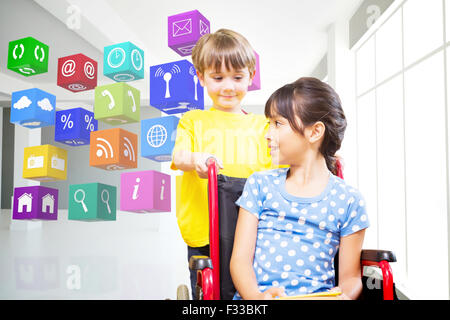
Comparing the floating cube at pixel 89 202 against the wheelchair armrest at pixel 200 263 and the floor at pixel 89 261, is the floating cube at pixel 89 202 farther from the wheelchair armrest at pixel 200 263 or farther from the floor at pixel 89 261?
the wheelchair armrest at pixel 200 263

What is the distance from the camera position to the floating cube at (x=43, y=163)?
7.88 feet

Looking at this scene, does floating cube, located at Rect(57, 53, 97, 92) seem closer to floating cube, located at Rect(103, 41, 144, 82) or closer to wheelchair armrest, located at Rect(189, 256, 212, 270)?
floating cube, located at Rect(103, 41, 144, 82)

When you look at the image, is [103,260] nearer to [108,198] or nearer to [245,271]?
[108,198]

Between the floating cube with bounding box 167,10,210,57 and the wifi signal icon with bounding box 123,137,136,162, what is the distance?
0.59m

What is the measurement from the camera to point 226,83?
137 centimetres

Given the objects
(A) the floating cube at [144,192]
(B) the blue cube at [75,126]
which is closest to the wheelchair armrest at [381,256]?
(A) the floating cube at [144,192]

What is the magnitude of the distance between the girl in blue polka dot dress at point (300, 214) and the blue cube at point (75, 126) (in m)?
1.57

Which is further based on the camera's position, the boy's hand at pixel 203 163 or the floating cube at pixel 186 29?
the floating cube at pixel 186 29

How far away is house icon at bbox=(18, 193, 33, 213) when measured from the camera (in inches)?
97.5

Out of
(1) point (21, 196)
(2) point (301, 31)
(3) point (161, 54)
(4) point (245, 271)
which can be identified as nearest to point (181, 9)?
(3) point (161, 54)

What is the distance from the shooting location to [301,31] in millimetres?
2447

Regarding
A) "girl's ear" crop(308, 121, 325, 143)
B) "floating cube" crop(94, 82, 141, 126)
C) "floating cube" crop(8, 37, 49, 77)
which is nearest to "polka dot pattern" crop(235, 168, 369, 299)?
"girl's ear" crop(308, 121, 325, 143)

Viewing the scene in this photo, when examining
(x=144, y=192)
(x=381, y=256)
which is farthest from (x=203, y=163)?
(x=144, y=192)

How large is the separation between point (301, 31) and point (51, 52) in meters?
2.44
